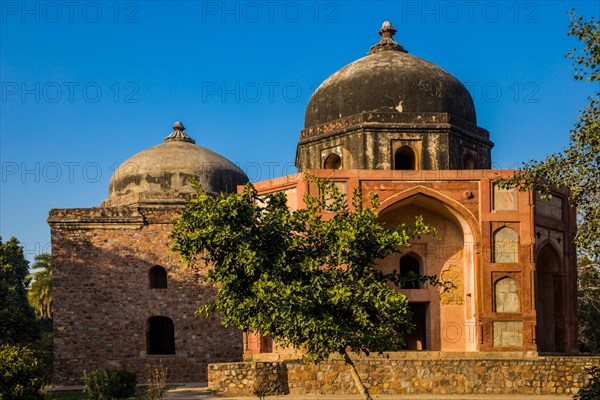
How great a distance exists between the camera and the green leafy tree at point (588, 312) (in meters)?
27.3

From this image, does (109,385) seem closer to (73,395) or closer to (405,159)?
(73,395)

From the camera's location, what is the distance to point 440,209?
737 inches

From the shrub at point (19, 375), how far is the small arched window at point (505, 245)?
10.1 meters

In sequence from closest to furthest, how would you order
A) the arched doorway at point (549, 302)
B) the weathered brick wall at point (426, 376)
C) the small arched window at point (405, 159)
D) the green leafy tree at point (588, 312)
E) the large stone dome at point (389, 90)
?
the weathered brick wall at point (426, 376)
the arched doorway at point (549, 302)
the small arched window at point (405, 159)
the large stone dome at point (389, 90)
the green leafy tree at point (588, 312)

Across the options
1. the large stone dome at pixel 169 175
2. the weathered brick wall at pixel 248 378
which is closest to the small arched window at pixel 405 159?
the weathered brick wall at pixel 248 378

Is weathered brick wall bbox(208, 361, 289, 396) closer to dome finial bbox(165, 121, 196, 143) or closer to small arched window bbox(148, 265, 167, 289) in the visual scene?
small arched window bbox(148, 265, 167, 289)

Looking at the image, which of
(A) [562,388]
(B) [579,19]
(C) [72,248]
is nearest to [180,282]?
(C) [72,248]

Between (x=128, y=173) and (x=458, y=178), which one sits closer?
(x=458, y=178)

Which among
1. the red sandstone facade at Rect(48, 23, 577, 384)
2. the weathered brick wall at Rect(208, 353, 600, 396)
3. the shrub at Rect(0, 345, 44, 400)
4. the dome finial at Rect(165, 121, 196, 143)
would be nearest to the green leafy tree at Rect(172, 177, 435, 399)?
the shrub at Rect(0, 345, 44, 400)

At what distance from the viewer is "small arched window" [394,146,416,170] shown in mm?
20156

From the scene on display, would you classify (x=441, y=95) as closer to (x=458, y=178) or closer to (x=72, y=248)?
(x=458, y=178)

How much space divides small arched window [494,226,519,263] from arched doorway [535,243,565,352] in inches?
64.1

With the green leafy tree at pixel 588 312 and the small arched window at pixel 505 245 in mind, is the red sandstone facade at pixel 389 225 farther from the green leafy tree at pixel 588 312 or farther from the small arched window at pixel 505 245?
the green leafy tree at pixel 588 312

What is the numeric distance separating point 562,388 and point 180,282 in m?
11.2
